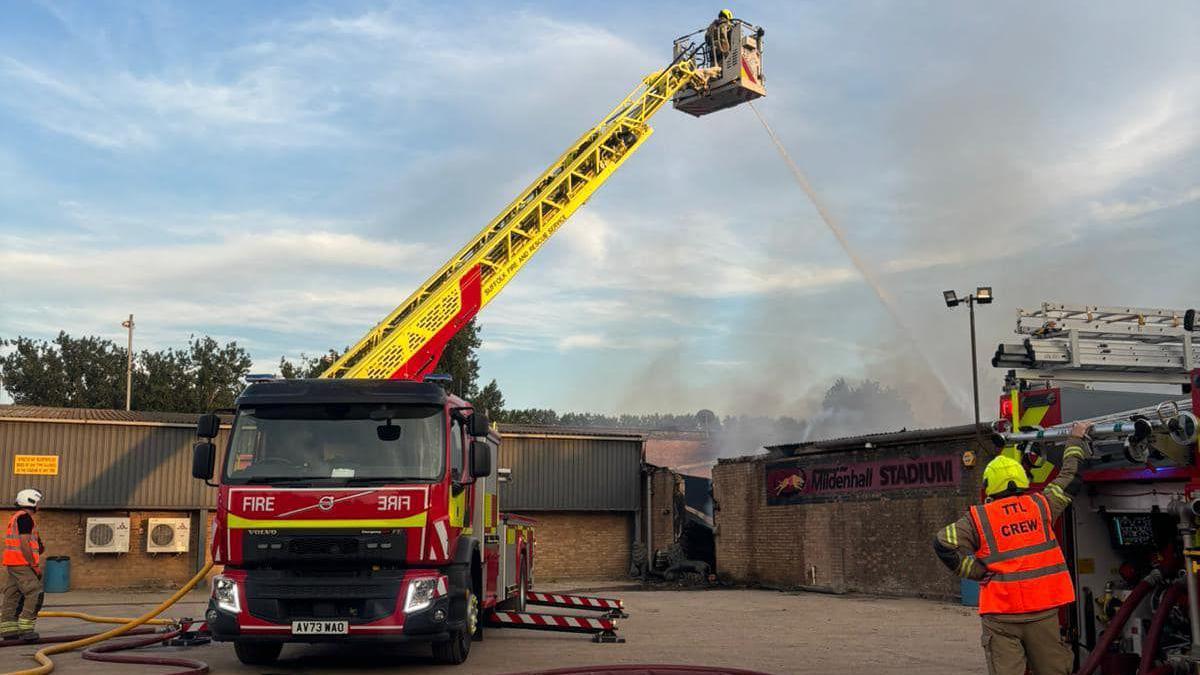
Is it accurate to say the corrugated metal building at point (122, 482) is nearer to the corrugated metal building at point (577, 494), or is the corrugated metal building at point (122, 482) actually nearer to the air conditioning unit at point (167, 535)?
the corrugated metal building at point (577, 494)

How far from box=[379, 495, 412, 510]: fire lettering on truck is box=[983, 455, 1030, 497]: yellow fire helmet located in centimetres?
527

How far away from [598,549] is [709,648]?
61.7 feet

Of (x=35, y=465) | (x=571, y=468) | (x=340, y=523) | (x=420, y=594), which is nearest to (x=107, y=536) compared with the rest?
(x=35, y=465)

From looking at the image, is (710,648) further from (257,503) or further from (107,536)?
(107,536)

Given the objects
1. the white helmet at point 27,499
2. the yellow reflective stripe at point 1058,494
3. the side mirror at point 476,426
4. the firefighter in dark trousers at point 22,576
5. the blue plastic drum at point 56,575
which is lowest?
the blue plastic drum at point 56,575

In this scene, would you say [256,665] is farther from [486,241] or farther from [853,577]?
[853,577]

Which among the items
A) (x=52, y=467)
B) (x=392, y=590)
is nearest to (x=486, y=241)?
(x=392, y=590)

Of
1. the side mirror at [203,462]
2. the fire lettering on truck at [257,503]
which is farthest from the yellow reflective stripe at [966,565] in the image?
the side mirror at [203,462]

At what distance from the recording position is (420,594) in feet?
32.0

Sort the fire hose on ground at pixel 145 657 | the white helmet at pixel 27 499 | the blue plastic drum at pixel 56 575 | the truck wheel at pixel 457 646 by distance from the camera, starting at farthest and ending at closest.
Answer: the blue plastic drum at pixel 56 575
the white helmet at pixel 27 499
the truck wheel at pixel 457 646
the fire hose on ground at pixel 145 657

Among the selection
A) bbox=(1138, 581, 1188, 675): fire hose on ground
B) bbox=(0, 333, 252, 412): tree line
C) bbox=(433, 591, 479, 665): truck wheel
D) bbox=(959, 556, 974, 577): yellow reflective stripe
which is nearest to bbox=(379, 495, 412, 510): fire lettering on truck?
bbox=(433, 591, 479, 665): truck wheel

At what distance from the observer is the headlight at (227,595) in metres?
9.73

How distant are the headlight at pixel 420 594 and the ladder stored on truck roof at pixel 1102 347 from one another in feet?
17.5

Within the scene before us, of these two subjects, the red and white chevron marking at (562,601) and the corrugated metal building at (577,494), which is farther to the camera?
the corrugated metal building at (577,494)
